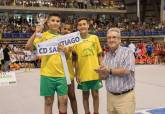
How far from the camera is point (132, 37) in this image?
31.2 meters

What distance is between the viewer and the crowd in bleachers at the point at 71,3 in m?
35.2

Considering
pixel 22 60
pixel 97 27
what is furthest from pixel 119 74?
pixel 97 27

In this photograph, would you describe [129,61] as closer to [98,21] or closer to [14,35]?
[14,35]

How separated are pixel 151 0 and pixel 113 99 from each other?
39.3 metres

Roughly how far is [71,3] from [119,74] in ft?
112

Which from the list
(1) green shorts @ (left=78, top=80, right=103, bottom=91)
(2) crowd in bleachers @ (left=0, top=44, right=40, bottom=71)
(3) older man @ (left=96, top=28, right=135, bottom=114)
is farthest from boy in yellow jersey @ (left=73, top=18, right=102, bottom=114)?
(2) crowd in bleachers @ (left=0, top=44, right=40, bottom=71)

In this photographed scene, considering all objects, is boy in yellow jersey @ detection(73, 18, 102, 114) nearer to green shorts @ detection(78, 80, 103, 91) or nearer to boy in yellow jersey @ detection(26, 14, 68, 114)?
green shorts @ detection(78, 80, 103, 91)

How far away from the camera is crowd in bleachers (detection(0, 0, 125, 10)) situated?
35191mm

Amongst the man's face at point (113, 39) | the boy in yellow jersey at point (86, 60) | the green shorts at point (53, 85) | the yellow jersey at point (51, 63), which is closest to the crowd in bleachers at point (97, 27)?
the boy in yellow jersey at point (86, 60)

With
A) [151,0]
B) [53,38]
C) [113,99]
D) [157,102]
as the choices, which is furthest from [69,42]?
[151,0]

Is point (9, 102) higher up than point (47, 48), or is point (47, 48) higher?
point (47, 48)

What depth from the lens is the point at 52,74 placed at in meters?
5.34

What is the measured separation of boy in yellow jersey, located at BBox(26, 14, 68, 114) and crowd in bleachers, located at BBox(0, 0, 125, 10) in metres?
29.9

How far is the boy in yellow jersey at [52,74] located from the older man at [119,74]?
1059 mm
